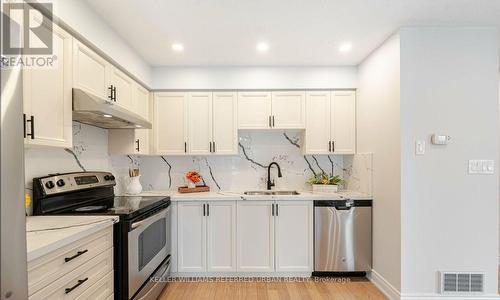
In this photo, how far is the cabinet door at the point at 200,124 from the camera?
3.37 meters

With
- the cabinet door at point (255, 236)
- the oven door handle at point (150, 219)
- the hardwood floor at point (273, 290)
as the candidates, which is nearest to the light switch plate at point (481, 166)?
the hardwood floor at point (273, 290)

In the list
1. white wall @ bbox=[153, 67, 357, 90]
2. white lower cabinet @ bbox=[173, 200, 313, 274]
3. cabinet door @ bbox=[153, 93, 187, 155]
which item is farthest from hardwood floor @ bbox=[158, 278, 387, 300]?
white wall @ bbox=[153, 67, 357, 90]

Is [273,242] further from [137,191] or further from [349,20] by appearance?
[349,20]

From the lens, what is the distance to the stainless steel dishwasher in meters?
2.94

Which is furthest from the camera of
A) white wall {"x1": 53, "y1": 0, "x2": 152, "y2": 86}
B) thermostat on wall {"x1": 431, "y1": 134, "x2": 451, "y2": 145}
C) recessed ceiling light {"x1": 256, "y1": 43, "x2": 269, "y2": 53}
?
recessed ceiling light {"x1": 256, "y1": 43, "x2": 269, "y2": 53}

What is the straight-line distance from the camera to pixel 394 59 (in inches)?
97.3

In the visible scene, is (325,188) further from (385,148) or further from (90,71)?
(90,71)

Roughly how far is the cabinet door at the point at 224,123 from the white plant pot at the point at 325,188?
115 cm

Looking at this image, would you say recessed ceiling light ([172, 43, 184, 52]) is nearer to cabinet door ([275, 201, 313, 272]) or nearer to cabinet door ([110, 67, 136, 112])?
cabinet door ([110, 67, 136, 112])

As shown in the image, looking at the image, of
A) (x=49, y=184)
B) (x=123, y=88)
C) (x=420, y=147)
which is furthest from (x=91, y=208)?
(x=420, y=147)

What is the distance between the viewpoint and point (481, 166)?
7.66 ft

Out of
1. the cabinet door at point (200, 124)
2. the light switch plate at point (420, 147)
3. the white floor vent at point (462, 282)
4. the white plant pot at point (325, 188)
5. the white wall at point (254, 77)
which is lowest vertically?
the white floor vent at point (462, 282)

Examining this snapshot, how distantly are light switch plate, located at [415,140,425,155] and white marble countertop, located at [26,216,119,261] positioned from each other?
2544 mm

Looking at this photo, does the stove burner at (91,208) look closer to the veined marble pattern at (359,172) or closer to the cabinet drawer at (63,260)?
the cabinet drawer at (63,260)
